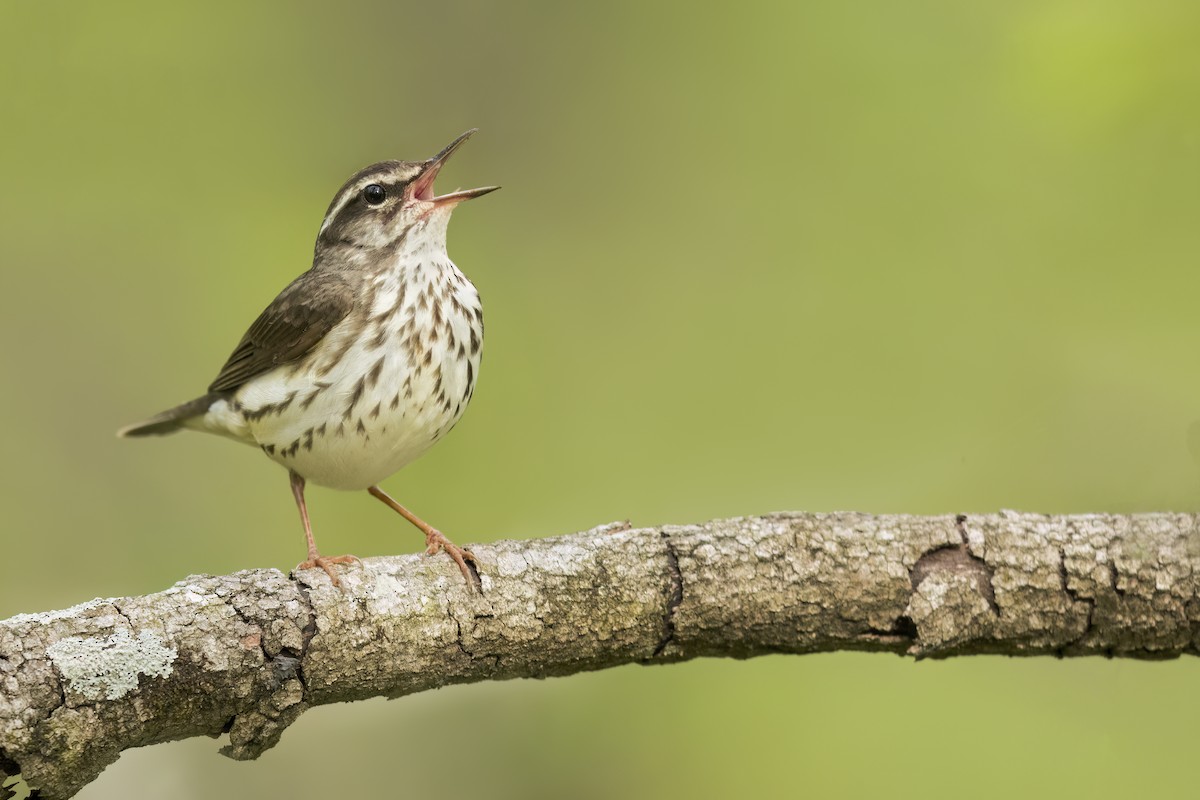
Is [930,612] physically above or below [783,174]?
below

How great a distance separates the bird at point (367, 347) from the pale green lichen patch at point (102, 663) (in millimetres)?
1310

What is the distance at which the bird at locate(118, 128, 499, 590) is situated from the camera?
495 cm

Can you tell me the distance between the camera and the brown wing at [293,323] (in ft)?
16.8

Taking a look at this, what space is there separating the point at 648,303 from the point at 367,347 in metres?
2.77

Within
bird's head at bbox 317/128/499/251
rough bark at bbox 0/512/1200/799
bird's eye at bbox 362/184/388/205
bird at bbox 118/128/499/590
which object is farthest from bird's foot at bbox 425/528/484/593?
bird's eye at bbox 362/184/388/205

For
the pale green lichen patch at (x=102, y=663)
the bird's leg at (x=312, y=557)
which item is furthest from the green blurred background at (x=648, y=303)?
the pale green lichen patch at (x=102, y=663)

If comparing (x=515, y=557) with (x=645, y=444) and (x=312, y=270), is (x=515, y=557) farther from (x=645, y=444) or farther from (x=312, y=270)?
(x=645, y=444)

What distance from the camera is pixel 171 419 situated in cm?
612

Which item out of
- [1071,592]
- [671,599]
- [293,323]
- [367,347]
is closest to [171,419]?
[293,323]

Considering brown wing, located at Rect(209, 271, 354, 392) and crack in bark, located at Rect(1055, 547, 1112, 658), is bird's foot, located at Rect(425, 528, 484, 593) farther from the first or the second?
crack in bark, located at Rect(1055, 547, 1112, 658)

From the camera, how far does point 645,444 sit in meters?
6.97

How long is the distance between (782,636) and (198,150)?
4.59m

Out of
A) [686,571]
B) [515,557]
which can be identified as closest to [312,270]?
[515,557]

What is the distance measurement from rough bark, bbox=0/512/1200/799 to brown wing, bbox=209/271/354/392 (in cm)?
148
